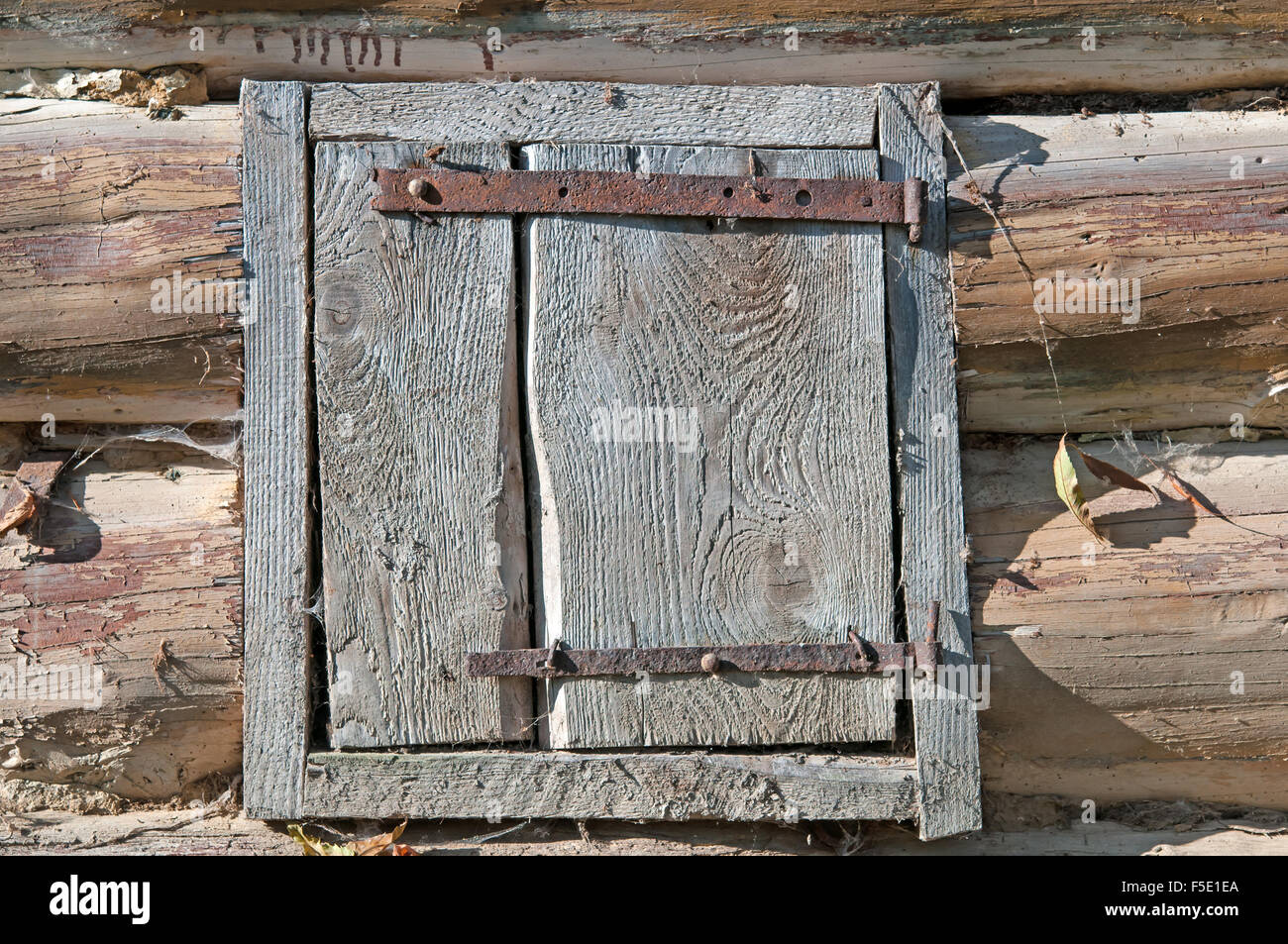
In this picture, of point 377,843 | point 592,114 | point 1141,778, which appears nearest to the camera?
point 377,843

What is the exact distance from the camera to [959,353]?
2.41 meters

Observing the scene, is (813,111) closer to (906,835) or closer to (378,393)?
(378,393)

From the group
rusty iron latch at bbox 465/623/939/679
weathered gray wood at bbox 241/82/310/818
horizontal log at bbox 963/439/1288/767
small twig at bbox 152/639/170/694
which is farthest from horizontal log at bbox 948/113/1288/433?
small twig at bbox 152/639/170/694

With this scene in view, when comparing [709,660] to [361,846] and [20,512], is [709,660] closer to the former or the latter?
[361,846]

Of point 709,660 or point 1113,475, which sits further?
point 1113,475

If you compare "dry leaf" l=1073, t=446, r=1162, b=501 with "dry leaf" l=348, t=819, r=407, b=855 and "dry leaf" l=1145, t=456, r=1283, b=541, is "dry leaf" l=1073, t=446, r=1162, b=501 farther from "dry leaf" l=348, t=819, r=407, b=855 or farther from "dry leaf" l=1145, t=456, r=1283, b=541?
"dry leaf" l=348, t=819, r=407, b=855

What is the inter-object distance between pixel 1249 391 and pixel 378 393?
2.06 m

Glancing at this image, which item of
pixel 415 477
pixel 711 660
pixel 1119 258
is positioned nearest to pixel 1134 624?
pixel 1119 258

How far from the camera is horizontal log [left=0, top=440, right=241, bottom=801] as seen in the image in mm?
2312

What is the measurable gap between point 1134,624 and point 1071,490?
0.34m

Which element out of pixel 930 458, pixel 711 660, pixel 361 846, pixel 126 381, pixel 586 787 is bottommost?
pixel 361 846

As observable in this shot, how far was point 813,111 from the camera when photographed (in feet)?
7.86

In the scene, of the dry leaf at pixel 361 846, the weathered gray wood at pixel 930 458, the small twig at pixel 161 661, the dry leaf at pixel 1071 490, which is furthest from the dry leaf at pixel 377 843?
the dry leaf at pixel 1071 490

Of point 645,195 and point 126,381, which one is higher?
point 645,195
